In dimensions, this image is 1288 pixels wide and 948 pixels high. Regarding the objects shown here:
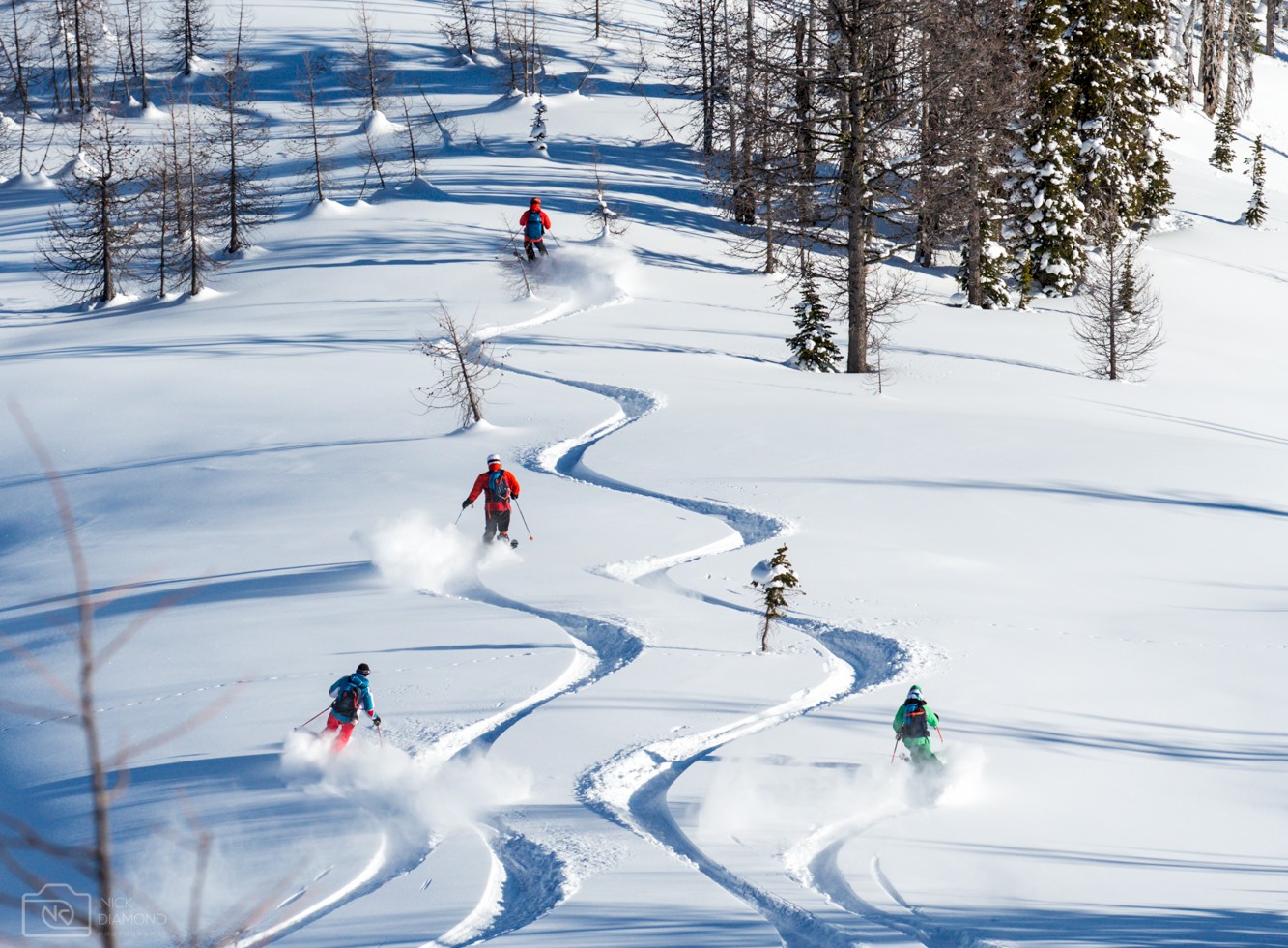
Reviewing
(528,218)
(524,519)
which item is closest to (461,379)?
(524,519)

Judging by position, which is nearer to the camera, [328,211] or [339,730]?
[339,730]

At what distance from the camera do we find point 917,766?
9586 mm

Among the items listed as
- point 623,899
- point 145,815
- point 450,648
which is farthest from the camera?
point 450,648

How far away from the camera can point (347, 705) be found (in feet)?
33.5

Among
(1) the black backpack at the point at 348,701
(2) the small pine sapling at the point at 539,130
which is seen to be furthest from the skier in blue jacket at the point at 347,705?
(2) the small pine sapling at the point at 539,130

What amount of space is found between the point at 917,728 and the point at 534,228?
24566 millimetres

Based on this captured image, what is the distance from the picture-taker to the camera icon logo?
7.71 metres

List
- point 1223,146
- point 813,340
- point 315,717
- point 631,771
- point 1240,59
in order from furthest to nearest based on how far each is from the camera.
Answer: point 1240,59 → point 1223,146 → point 813,340 → point 315,717 → point 631,771

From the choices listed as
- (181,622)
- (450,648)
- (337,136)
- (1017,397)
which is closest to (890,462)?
(1017,397)

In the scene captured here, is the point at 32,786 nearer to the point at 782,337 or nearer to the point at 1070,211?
the point at 782,337

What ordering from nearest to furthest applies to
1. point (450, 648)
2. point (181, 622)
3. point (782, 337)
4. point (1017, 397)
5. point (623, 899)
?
point (623, 899)
point (450, 648)
point (181, 622)
point (1017, 397)
point (782, 337)

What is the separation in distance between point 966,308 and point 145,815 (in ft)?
97.6

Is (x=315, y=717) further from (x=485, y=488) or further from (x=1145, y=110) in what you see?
(x=1145, y=110)

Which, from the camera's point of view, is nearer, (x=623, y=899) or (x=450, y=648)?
(x=623, y=899)
